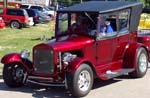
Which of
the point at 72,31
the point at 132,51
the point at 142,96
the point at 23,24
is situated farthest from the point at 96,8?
the point at 23,24

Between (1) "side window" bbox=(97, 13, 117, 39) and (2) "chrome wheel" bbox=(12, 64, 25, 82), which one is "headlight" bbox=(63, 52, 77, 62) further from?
(2) "chrome wheel" bbox=(12, 64, 25, 82)

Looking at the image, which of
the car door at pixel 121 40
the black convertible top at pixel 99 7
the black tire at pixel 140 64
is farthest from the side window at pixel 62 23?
the black tire at pixel 140 64

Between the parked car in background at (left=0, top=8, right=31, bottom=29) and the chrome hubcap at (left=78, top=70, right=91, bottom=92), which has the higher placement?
the chrome hubcap at (left=78, top=70, right=91, bottom=92)

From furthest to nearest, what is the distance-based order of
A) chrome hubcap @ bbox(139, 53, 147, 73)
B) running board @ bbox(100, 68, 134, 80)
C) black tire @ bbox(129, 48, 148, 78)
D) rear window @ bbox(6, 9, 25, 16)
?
rear window @ bbox(6, 9, 25, 16) → chrome hubcap @ bbox(139, 53, 147, 73) → black tire @ bbox(129, 48, 148, 78) → running board @ bbox(100, 68, 134, 80)

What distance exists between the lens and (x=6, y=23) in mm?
39188

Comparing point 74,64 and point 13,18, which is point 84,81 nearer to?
point 74,64

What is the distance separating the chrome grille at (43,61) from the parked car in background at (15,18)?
92.9 ft

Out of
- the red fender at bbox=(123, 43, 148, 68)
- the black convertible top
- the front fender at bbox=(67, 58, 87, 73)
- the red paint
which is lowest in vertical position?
the red paint

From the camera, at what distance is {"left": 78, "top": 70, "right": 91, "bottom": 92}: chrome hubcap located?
10086 millimetres

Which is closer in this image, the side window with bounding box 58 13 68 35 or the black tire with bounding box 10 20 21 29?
the side window with bounding box 58 13 68 35

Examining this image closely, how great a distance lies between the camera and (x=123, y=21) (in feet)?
40.4

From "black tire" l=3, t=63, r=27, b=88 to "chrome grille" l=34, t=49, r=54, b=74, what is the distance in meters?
0.70

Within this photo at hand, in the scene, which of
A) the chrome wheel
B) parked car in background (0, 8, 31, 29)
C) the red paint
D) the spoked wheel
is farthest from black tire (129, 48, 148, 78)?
the spoked wheel

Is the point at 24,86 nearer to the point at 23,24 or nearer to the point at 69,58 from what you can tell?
the point at 69,58
